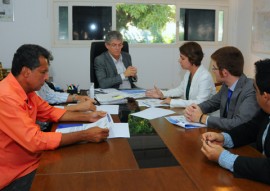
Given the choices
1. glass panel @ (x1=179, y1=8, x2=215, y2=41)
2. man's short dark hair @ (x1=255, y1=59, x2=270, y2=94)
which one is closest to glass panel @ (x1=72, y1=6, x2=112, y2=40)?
glass panel @ (x1=179, y1=8, x2=215, y2=41)

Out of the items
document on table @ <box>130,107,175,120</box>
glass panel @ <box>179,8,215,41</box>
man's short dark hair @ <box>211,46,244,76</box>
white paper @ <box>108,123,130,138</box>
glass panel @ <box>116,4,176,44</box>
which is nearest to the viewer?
white paper @ <box>108,123,130,138</box>

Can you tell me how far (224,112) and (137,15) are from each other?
10.3 feet

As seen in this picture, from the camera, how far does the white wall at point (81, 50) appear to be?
4504mm

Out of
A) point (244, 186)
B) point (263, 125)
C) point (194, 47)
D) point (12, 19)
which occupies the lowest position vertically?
point (244, 186)

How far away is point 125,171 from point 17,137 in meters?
0.60

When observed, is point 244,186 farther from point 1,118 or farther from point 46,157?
point 1,118

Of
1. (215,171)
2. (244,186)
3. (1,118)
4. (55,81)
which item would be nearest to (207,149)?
(215,171)

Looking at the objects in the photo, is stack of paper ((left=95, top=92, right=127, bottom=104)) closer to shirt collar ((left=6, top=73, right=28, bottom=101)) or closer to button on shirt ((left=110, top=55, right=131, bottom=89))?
button on shirt ((left=110, top=55, right=131, bottom=89))

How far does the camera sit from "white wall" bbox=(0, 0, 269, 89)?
4504mm

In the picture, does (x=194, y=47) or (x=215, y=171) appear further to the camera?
(x=194, y=47)

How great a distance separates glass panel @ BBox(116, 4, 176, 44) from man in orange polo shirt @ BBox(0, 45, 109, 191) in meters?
3.29

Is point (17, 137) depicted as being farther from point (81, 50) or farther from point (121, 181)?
point (81, 50)

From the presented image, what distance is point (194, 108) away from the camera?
199 centimetres

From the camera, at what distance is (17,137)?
1492 millimetres
